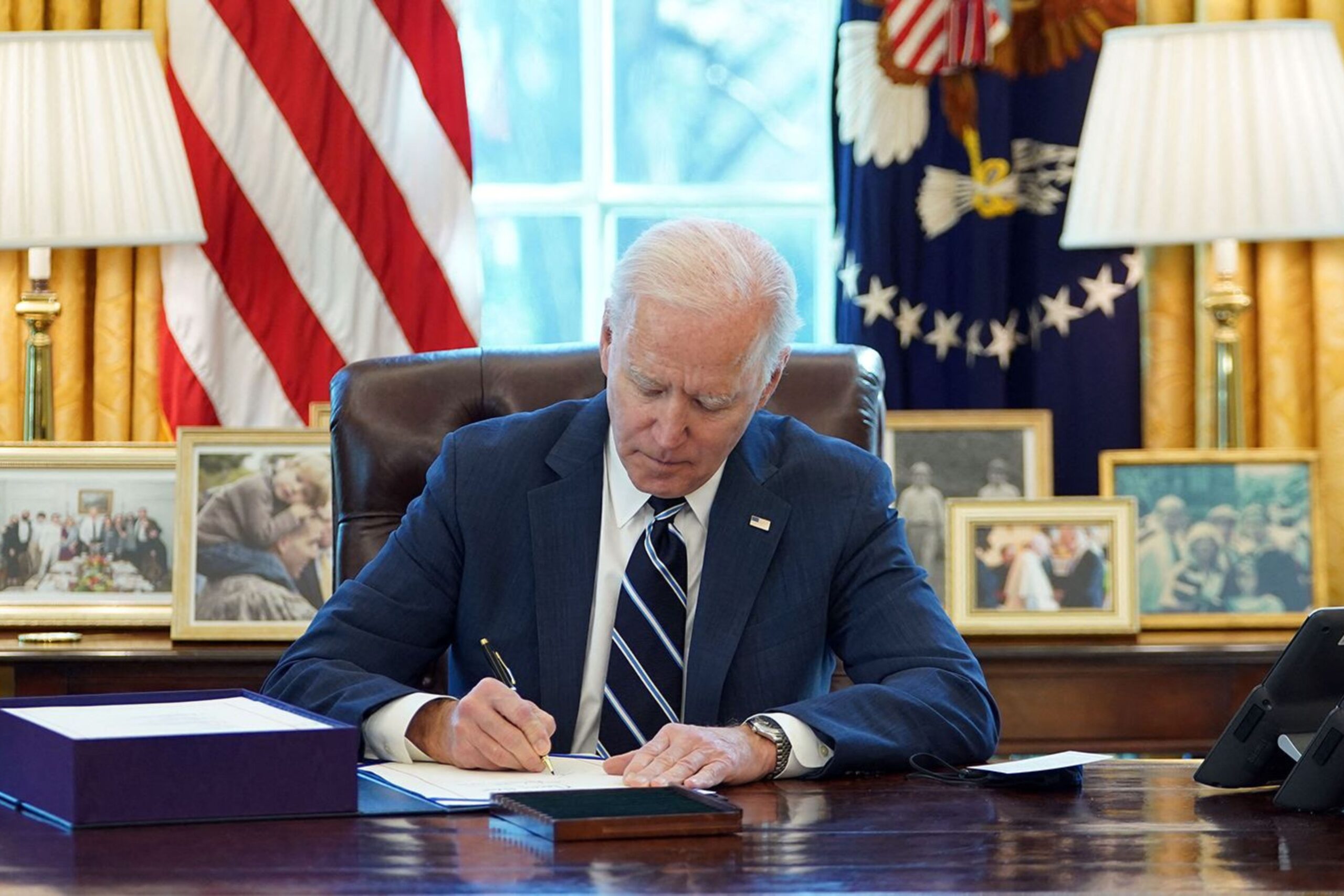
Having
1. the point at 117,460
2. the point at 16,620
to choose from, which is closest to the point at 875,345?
the point at 117,460

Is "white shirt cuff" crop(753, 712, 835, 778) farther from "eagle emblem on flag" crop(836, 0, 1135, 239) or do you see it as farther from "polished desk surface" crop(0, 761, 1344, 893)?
"eagle emblem on flag" crop(836, 0, 1135, 239)

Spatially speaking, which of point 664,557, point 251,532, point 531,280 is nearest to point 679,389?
point 664,557

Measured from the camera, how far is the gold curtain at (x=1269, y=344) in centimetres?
327

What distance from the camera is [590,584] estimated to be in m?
2.11

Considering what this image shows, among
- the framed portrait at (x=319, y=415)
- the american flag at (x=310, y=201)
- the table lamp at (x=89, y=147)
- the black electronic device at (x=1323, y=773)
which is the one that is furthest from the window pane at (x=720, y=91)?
the black electronic device at (x=1323, y=773)

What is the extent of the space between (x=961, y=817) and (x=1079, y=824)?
99mm

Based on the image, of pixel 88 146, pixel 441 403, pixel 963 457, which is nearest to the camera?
pixel 441 403

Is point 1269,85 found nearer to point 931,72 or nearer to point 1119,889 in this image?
point 931,72

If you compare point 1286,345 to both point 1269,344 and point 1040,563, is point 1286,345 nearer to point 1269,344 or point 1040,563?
point 1269,344

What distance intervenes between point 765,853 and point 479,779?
1.34 feet

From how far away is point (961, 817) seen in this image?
4.91 feet

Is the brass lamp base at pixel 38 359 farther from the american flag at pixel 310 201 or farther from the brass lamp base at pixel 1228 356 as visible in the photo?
the brass lamp base at pixel 1228 356

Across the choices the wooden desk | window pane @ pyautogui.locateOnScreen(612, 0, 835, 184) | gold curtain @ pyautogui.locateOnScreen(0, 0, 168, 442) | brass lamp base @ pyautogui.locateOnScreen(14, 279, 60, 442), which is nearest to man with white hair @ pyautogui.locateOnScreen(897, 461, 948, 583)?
the wooden desk

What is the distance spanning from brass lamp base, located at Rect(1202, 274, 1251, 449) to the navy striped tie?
142 centimetres
